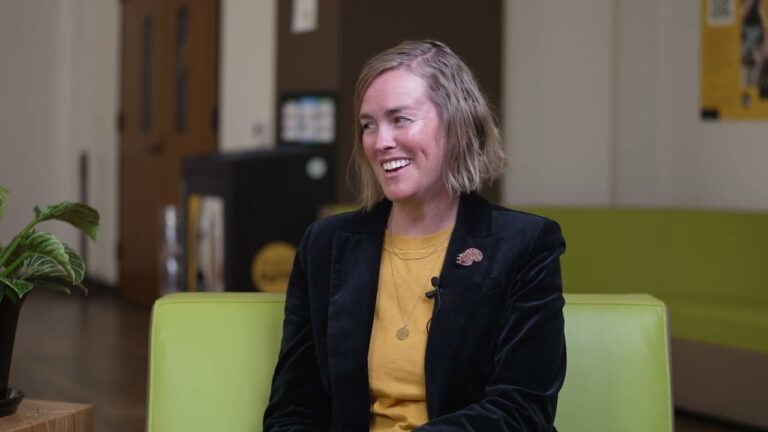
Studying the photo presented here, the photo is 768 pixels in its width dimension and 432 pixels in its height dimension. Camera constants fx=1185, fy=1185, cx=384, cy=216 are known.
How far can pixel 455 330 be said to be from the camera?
74.9 inches

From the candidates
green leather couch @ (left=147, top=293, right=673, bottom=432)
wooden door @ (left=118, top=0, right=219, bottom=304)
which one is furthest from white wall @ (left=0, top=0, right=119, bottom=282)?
green leather couch @ (left=147, top=293, right=673, bottom=432)

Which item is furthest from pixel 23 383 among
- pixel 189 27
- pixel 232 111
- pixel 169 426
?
pixel 169 426

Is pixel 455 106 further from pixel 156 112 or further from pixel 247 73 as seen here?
pixel 156 112

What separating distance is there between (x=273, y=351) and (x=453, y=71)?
624mm

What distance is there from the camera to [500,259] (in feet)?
6.30

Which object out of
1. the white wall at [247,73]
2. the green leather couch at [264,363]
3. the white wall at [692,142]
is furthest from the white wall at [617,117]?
the green leather couch at [264,363]

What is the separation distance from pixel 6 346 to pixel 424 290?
0.86 metres

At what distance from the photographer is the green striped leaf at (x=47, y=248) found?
221 centimetres

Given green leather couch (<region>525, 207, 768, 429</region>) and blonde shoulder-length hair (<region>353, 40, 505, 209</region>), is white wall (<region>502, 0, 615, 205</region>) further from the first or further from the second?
blonde shoulder-length hair (<region>353, 40, 505, 209</region>)

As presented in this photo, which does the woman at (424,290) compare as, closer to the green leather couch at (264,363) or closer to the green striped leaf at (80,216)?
the green leather couch at (264,363)

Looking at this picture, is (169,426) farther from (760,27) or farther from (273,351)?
(760,27)

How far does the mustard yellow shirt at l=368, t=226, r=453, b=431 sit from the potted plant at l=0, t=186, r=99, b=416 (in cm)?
60

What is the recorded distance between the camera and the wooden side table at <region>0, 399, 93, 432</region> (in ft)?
7.25

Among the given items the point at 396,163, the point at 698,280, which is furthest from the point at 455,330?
the point at 698,280
